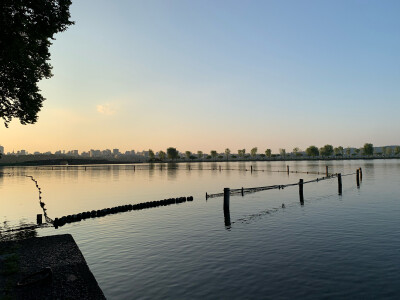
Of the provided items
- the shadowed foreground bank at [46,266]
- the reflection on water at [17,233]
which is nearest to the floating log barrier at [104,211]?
the reflection on water at [17,233]

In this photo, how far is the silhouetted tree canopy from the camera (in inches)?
864

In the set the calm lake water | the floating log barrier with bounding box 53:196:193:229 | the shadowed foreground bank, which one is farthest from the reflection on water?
the shadowed foreground bank

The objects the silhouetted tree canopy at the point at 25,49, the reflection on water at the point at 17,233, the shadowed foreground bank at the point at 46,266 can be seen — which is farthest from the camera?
the reflection on water at the point at 17,233

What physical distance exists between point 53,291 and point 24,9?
71.2ft

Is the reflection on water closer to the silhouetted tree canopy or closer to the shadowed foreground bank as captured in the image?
the shadowed foreground bank

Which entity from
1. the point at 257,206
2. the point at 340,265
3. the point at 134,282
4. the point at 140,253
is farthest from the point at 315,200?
the point at 134,282

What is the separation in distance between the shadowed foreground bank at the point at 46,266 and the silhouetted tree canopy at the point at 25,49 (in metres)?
13.9

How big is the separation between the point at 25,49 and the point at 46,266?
1767 cm

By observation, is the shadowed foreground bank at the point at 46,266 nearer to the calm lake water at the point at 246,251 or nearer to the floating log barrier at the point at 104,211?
the calm lake water at the point at 246,251

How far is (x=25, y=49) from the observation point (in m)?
24.2

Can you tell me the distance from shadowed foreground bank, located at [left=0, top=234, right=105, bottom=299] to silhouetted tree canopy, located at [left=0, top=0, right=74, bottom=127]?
13.9 meters

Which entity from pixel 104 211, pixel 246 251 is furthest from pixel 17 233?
pixel 246 251

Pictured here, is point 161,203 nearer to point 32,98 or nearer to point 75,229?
point 75,229

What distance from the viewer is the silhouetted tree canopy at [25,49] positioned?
72.0 ft
